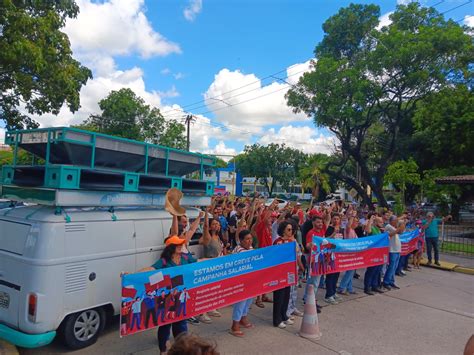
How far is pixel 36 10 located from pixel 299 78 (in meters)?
18.7

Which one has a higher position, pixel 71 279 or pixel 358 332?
pixel 71 279

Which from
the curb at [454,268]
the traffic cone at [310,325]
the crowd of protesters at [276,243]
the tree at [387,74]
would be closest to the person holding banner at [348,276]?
the crowd of protesters at [276,243]

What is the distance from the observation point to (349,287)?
812 cm

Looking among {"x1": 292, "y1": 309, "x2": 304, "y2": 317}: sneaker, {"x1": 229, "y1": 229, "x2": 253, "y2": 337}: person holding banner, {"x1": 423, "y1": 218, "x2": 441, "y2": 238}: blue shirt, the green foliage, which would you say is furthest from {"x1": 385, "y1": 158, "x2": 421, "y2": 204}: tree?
{"x1": 229, "y1": 229, "x2": 253, "y2": 337}: person holding banner

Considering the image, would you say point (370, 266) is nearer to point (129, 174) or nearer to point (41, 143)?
point (129, 174)

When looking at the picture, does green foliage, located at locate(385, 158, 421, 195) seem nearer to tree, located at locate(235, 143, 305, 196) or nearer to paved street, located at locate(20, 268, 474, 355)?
paved street, located at locate(20, 268, 474, 355)

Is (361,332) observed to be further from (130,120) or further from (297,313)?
(130,120)

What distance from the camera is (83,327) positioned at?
4.71 metres

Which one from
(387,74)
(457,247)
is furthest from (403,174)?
(457,247)

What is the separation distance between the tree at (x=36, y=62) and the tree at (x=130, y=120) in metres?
19.0

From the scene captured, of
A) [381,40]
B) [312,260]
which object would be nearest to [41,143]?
[312,260]

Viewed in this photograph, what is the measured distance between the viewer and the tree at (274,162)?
2667 inches

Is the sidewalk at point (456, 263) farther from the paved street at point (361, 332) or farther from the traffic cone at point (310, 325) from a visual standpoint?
the traffic cone at point (310, 325)

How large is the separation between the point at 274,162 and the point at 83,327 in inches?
2535
